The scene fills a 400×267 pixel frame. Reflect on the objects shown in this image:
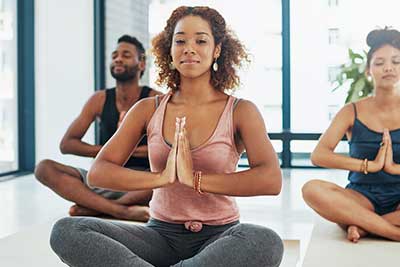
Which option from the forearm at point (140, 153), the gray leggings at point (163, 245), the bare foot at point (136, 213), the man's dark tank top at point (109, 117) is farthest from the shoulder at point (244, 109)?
the man's dark tank top at point (109, 117)

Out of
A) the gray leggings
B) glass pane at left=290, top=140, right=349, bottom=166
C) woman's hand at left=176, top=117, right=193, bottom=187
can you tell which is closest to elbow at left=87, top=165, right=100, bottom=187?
the gray leggings

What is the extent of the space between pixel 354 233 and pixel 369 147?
383 millimetres

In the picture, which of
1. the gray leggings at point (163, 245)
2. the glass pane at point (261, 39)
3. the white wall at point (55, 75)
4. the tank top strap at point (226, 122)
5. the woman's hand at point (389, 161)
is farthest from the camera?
the glass pane at point (261, 39)

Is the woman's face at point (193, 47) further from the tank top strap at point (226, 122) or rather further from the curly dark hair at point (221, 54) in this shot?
the tank top strap at point (226, 122)

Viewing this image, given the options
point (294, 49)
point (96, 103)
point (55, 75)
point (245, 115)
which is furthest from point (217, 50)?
point (294, 49)

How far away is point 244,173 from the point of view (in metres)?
2.19

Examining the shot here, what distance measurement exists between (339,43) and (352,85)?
476mm

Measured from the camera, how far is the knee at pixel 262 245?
2.04 m

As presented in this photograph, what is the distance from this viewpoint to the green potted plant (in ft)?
21.5

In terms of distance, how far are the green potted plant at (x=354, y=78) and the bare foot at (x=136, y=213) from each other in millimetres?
3408

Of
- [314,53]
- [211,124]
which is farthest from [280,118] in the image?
[211,124]

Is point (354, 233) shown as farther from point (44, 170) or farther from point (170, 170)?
point (44, 170)

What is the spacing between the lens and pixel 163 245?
221 centimetres

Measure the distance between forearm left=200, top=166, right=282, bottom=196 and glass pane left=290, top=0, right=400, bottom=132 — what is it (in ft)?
15.2
